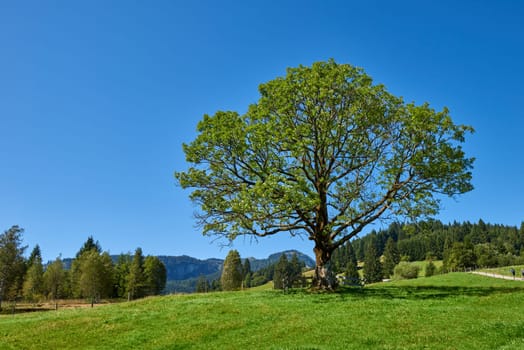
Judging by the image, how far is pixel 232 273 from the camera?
97500 mm

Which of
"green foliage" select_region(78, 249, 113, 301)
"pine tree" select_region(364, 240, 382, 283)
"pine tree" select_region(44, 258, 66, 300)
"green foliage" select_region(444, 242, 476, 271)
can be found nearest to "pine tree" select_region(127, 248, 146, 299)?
"green foliage" select_region(78, 249, 113, 301)

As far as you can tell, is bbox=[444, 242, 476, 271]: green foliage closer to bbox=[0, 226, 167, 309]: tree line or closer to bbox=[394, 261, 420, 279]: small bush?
bbox=[394, 261, 420, 279]: small bush

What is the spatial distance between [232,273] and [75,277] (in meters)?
41.6

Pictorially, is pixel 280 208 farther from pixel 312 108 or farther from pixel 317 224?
pixel 312 108

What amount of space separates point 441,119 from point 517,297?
528 inches

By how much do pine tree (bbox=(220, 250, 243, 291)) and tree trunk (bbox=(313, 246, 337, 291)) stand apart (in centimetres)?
6810

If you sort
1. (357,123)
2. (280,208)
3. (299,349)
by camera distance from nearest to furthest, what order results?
(299,349), (280,208), (357,123)

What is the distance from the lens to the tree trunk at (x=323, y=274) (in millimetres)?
30172

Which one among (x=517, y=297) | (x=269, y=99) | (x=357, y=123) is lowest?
(x=517, y=297)

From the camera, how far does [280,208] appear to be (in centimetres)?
2783

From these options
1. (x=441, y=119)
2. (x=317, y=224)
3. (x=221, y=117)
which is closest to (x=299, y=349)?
(x=317, y=224)

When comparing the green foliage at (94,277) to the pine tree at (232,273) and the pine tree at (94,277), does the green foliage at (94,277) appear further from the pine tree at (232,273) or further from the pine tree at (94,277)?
the pine tree at (232,273)

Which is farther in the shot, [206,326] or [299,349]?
[206,326]

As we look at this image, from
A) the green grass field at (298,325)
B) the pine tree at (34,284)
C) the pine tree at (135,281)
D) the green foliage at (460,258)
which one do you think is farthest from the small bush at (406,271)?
the green grass field at (298,325)
